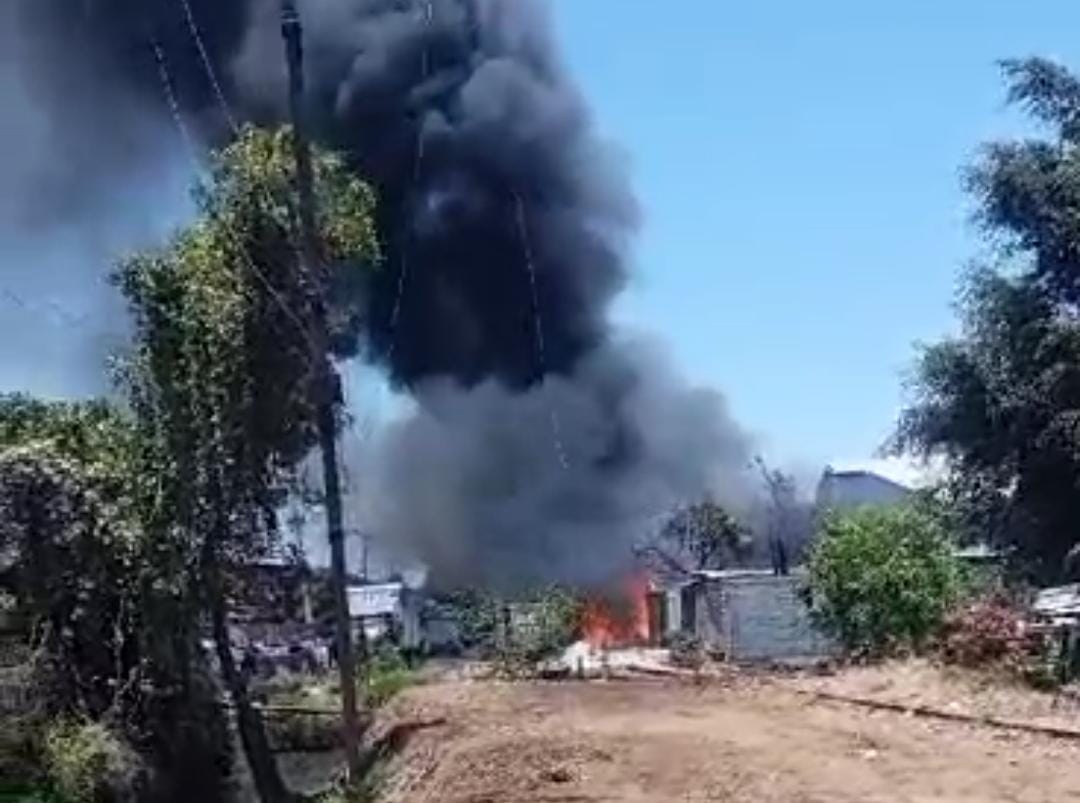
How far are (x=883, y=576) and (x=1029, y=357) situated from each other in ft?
10.5

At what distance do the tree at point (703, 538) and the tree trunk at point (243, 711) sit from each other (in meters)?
18.3

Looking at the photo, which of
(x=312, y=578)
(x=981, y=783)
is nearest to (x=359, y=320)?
(x=312, y=578)

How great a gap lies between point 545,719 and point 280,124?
8250mm

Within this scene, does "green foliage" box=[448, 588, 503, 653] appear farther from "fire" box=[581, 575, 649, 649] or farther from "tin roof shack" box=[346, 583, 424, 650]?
"tin roof shack" box=[346, 583, 424, 650]

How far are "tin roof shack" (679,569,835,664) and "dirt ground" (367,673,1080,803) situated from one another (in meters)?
12.6

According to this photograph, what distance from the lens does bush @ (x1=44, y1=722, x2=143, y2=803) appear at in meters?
18.8

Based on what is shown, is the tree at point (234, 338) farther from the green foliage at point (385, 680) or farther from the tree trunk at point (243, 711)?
the green foliage at point (385, 680)

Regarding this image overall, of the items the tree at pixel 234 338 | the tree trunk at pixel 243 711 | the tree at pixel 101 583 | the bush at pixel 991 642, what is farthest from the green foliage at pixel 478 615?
the bush at pixel 991 642

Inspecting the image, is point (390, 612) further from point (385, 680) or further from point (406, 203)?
point (406, 203)

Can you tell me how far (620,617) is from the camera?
33.0 meters

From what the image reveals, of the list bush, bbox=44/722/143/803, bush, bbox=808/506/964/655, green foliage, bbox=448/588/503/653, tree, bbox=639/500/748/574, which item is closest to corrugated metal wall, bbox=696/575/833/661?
green foliage, bbox=448/588/503/653

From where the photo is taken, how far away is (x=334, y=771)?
867 inches

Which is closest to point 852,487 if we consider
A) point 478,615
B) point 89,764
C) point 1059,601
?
point 478,615

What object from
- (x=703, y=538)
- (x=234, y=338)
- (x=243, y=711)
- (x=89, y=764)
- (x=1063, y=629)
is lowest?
(x=89, y=764)
